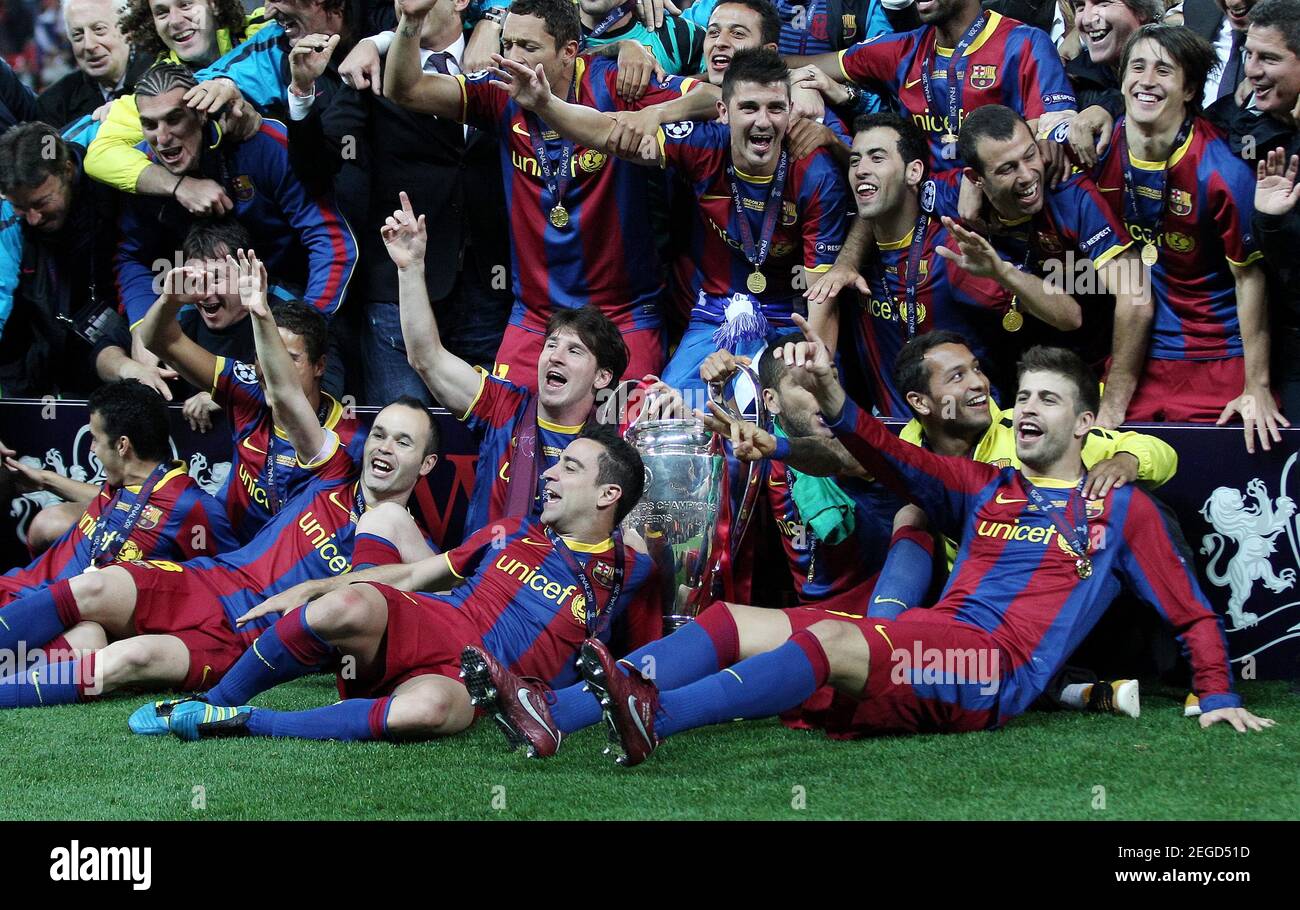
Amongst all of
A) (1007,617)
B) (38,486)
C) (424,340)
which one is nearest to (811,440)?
(1007,617)

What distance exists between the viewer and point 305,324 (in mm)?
5543

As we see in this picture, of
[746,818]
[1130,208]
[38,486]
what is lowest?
[746,818]

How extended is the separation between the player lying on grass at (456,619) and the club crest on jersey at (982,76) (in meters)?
1.94

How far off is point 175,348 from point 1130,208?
3350 millimetres

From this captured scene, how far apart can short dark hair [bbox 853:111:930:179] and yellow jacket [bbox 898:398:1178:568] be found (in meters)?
1.00

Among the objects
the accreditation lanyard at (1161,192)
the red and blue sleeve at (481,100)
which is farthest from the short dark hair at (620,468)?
the accreditation lanyard at (1161,192)

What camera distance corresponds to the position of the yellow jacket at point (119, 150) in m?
6.02

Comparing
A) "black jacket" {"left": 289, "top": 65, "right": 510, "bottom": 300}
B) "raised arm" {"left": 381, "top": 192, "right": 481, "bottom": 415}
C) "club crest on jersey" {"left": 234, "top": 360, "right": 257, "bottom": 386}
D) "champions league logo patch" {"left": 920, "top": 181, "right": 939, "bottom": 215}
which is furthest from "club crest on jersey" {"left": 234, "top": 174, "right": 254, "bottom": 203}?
"champions league logo patch" {"left": 920, "top": 181, "right": 939, "bottom": 215}

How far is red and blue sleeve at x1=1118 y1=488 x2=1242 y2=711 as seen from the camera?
4312 millimetres

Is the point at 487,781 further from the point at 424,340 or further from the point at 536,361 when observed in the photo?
the point at 536,361

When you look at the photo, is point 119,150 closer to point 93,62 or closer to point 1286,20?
point 93,62

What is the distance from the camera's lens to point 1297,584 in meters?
4.93
